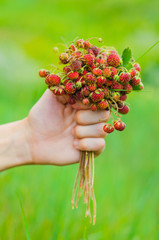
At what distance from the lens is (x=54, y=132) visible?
1.30m

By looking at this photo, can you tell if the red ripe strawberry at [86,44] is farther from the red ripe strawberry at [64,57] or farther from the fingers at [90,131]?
the fingers at [90,131]

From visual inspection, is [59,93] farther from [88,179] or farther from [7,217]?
[7,217]

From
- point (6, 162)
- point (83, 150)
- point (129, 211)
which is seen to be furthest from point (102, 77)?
point (129, 211)

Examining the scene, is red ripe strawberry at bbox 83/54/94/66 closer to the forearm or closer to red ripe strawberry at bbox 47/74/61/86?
red ripe strawberry at bbox 47/74/61/86

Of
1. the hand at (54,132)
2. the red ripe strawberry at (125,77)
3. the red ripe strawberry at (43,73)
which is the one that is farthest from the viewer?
the hand at (54,132)

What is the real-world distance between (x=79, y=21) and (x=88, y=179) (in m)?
2.62

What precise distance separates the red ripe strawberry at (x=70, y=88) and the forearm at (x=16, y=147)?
43cm

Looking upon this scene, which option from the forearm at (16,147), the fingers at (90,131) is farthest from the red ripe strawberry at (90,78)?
the forearm at (16,147)

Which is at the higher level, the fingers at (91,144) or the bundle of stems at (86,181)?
the fingers at (91,144)

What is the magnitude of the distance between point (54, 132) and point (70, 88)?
0.40 meters

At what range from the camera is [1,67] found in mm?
3451

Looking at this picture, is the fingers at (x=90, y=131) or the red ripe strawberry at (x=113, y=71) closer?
the red ripe strawberry at (x=113, y=71)

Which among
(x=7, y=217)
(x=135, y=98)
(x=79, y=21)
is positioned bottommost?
(x=7, y=217)

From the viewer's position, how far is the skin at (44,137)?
1.25 m
